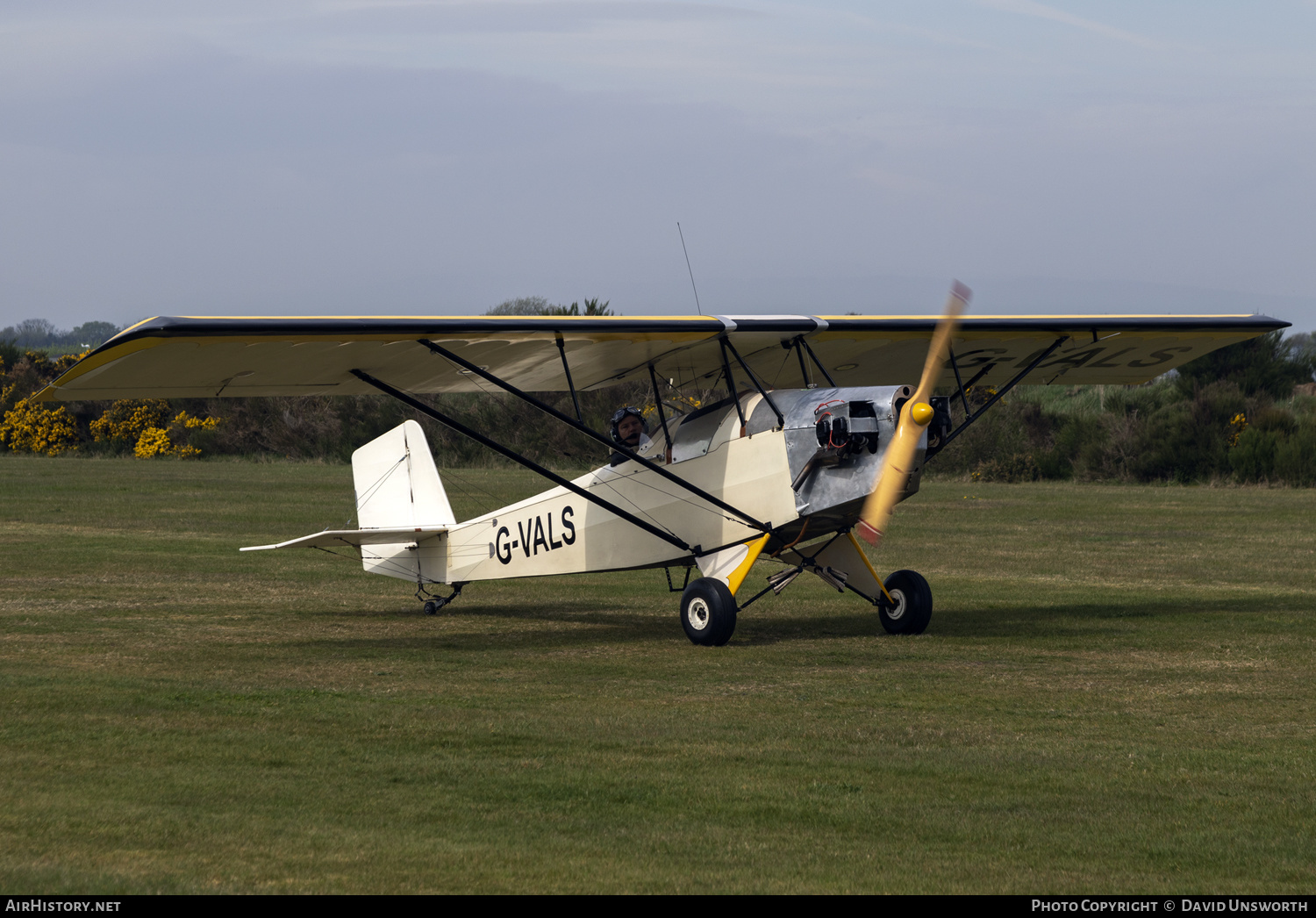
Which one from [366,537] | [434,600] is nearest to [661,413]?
A: [366,537]

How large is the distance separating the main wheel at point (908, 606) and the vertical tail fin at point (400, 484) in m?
4.68

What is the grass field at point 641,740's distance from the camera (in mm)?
5312

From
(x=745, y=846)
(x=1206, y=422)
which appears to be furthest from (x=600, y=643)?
(x=1206, y=422)

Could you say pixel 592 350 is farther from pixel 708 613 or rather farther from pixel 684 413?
pixel 708 613

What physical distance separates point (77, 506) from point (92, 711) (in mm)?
20604

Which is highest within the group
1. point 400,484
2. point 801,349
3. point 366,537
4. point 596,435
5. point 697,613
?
point 801,349

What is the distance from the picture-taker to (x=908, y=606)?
40.1 feet

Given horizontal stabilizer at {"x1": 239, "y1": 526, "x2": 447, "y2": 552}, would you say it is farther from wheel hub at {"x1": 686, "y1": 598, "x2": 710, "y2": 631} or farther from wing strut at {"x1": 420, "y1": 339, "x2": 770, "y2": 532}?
wheel hub at {"x1": 686, "y1": 598, "x2": 710, "y2": 631}

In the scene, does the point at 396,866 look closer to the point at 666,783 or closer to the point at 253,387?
the point at 666,783

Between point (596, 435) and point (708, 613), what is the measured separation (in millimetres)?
1782

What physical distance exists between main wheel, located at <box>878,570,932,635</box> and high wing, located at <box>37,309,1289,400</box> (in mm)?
2143

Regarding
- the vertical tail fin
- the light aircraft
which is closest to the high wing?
the light aircraft

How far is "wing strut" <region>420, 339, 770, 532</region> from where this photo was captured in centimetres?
1105

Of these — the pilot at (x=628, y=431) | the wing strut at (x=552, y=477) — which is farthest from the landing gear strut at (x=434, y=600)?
the pilot at (x=628, y=431)
